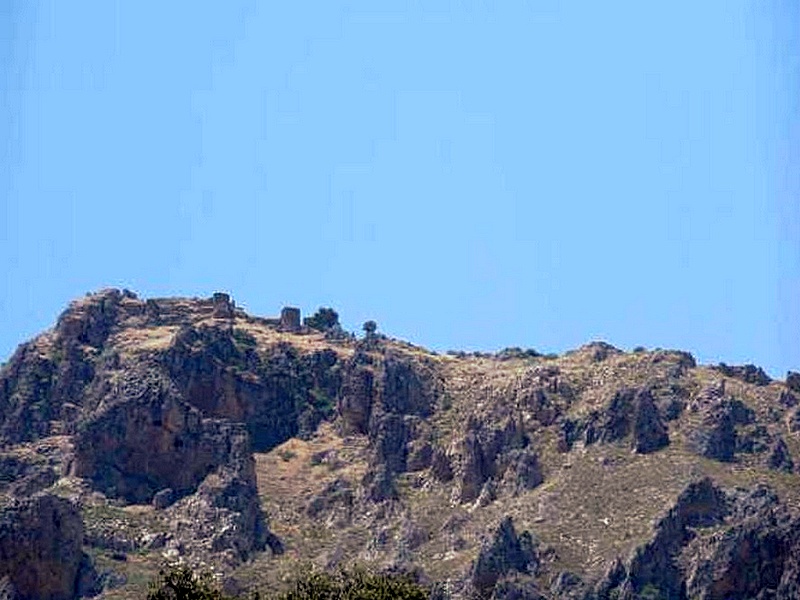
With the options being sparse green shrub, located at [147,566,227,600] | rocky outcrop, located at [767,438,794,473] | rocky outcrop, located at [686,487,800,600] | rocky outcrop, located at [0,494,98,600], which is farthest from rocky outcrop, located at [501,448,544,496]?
sparse green shrub, located at [147,566,227,600]

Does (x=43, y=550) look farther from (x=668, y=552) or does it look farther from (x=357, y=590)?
(x=357, y=590)

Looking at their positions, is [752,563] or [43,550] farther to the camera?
[43,550]

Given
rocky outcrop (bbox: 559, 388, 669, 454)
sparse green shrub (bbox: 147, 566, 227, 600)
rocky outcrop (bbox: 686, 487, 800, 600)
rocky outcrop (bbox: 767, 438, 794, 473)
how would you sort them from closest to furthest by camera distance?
sparse green shrub (bbox: 147, 566, 227, 600)
rocky outcrop (bbox: 686, 487, 800, 600)
rocky outcrop (bbox: 767, 438, 794, 473)
rocky outcrop (bbox: 559, 388, 669, 454)

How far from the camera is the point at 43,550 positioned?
17750 cm

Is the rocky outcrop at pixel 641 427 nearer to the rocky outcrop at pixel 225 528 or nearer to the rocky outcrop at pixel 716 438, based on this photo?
the rocky outcrop at pixel 716 438

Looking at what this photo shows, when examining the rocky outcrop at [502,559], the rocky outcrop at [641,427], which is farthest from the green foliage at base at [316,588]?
the rocky outcrop at [641,427]

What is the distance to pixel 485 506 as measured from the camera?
196250 millimetres

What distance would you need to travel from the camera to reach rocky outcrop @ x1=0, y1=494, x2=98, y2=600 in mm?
175500

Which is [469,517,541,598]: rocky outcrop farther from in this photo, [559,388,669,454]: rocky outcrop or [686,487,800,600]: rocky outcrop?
[559,388,669,454]: rocky outcrop

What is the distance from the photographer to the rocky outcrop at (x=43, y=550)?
17550cm

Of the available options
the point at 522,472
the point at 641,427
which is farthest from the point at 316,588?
the point at 641,427

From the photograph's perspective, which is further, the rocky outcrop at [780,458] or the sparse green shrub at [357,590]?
the rocky outcrop at [780,458]

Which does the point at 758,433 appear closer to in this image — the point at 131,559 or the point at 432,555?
the point at 432,555

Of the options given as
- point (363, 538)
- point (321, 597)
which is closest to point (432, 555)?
point (363, 538)
